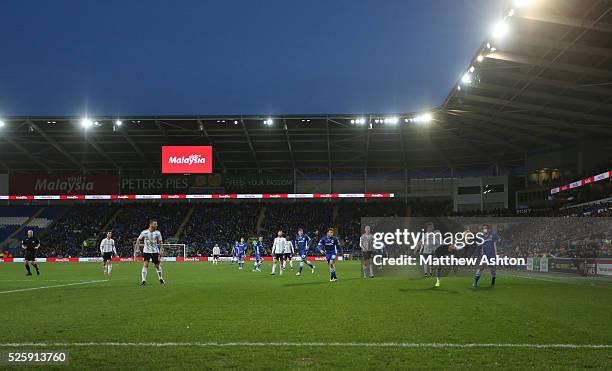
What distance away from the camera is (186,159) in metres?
55.0

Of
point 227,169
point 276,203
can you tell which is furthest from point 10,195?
point 276,203

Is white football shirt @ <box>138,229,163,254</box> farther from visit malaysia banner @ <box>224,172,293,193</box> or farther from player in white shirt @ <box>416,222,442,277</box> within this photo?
visit malaysia banner @ <box>224,172,293,193</box>

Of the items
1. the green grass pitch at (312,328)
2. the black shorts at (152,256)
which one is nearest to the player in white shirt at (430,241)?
the green grass pitch at (312,328)

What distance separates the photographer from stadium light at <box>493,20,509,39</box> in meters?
27.2

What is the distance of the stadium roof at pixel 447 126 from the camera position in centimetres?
2834

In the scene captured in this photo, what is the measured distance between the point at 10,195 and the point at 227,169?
2558 centimetres

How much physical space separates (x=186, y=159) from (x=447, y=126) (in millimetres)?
26949

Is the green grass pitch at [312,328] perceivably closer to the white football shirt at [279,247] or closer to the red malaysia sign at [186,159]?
the white football shirt at [279,247]

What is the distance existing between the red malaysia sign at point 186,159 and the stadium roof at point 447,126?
7.50 ft

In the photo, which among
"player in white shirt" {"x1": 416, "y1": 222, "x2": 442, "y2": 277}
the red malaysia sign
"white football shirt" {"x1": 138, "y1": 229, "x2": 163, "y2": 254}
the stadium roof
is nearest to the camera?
"white football shirt" {"x1": 138, "y1": 229, "x2": 163, "y2": 254}

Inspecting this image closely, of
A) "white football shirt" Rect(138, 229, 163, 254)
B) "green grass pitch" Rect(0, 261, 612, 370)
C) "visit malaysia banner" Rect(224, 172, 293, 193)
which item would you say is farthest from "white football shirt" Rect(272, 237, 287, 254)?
"visit malaysia banner" Rect(224, 172, 293, 193)

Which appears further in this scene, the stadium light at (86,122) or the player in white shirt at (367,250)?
the stadium light at (86,122)

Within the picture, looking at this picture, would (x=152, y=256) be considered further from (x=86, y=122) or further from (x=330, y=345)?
(x=86, y=122)

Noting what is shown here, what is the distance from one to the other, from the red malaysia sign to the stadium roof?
2.29 metres
